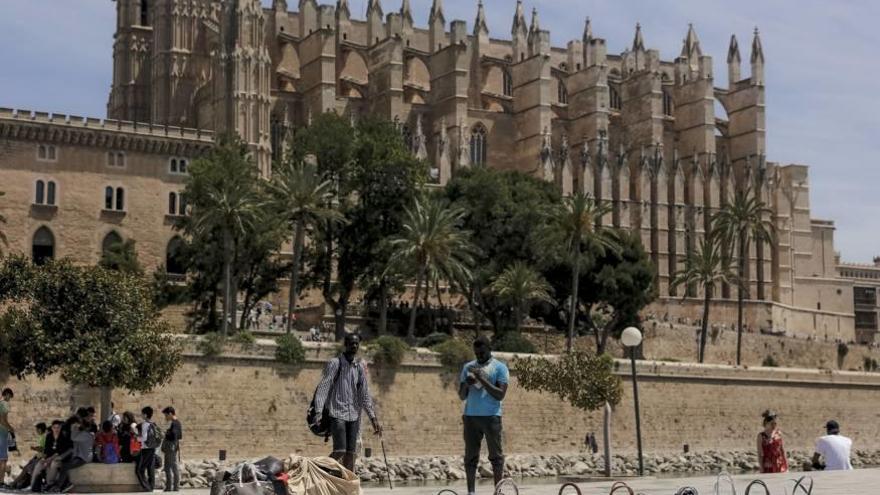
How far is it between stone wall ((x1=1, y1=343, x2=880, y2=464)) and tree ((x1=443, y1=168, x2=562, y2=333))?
918 cm

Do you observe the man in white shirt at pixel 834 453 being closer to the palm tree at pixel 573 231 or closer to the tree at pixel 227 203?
the tree at pixel 227 203

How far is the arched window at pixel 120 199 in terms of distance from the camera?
5700 centimetres

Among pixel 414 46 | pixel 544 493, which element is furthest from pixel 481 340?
pixel 414 46

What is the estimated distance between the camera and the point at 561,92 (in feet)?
283

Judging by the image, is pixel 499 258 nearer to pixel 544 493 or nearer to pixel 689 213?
pixel 689 213

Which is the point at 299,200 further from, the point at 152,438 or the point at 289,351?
the point at 152,438

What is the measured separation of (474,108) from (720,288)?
16971 millimetres

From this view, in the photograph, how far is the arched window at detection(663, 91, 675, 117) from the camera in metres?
87.2

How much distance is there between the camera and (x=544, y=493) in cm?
1490

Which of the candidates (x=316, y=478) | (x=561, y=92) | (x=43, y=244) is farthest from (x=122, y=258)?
(x=316, y=478)

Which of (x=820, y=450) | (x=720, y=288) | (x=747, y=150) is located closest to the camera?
(x=820, y=450)

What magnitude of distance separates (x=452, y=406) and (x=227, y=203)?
32.9 ft

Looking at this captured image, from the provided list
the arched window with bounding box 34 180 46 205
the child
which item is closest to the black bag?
the child

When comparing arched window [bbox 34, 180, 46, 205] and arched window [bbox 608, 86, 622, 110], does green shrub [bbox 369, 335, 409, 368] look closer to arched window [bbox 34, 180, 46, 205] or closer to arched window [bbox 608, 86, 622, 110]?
arched window [bbox 34, 180, 46, 205]
